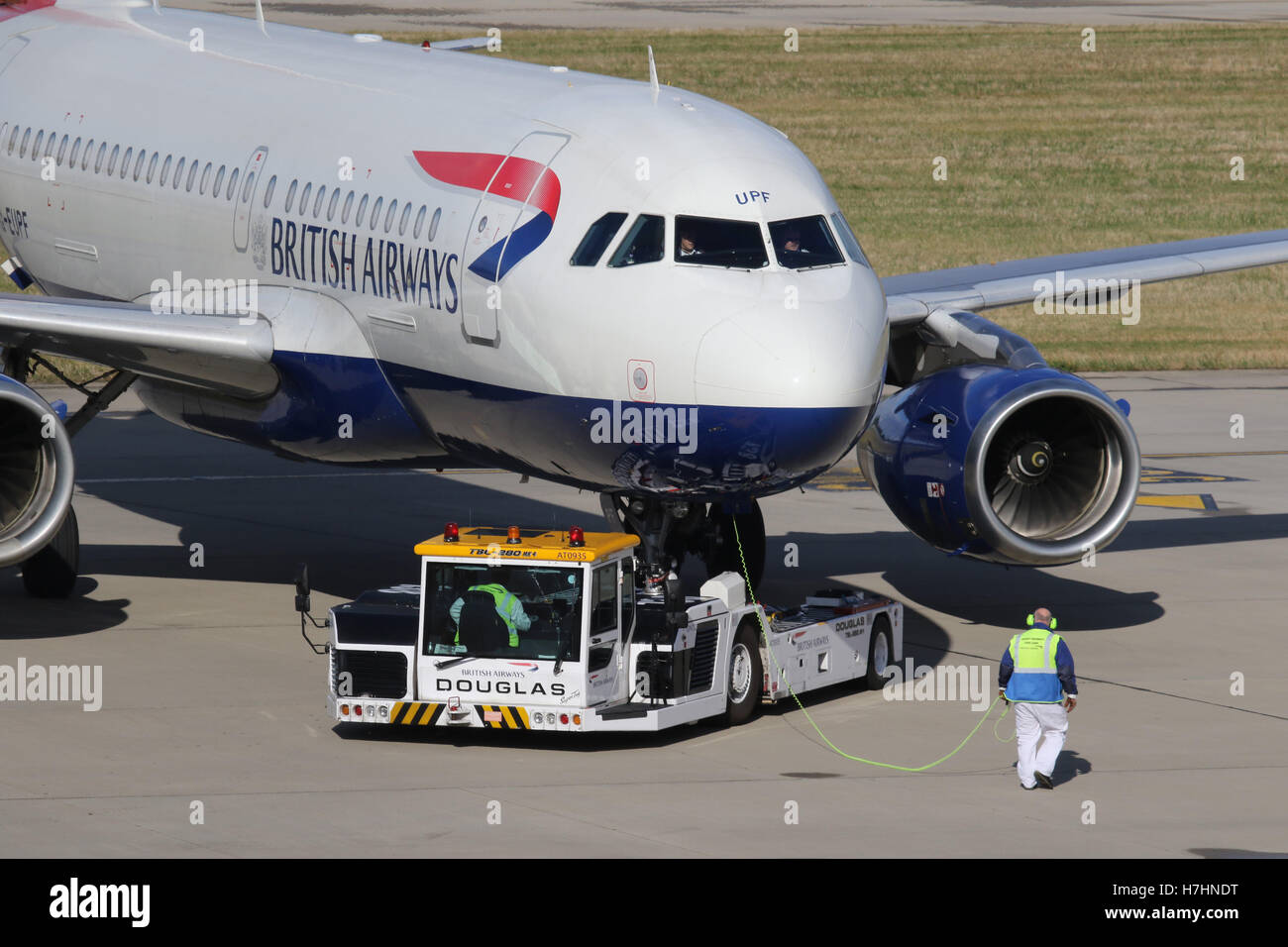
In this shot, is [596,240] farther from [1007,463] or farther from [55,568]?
[55,568]

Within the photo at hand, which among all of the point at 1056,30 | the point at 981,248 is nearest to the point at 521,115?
the point at 981,248

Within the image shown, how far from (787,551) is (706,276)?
31.8 feet

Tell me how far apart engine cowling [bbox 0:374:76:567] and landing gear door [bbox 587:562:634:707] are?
598cm

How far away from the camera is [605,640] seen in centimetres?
1792

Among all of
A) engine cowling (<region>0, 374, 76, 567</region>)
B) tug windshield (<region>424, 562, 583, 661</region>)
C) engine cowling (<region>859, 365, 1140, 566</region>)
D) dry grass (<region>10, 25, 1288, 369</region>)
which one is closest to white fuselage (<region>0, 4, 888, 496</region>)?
tug windshield (<region>424, 562, 583, 661</region>)

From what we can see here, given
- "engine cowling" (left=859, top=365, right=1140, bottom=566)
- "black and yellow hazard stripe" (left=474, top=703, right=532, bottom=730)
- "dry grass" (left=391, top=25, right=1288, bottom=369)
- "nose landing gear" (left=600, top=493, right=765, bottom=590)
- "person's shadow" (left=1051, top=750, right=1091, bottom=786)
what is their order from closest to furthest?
"person's shadow" (left=1051, top=750, right=1091, bottom=786)
"black and yellow hazard stripe" (left=474, top=703, right=532, bottom=730)
"nose landing gear" (left=600, top=493, right=765, bottom=590)
"engine cowling" (left=859, top=365, right=1140, bottom=566)
"dry grass" (left=391, top=25, right=1288, bottom=369)

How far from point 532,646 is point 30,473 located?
6703 millimetres

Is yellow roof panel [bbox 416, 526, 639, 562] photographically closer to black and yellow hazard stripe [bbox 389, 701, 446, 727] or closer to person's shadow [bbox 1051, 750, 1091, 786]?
black and yellow hazard stripe [bbox 389, 701, 446, 727]

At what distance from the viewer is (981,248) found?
189 ft

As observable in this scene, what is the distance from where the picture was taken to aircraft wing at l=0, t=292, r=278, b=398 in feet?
70.9

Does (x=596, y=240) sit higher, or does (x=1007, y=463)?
(x=596, y=240)

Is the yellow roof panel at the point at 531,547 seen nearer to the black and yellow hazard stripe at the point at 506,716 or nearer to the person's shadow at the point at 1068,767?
the black and yellow hazard stripe at the point at 506,716

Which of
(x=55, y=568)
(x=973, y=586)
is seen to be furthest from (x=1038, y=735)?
(x=55, y=568)

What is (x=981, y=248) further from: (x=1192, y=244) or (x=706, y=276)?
(x=706, y=276)
